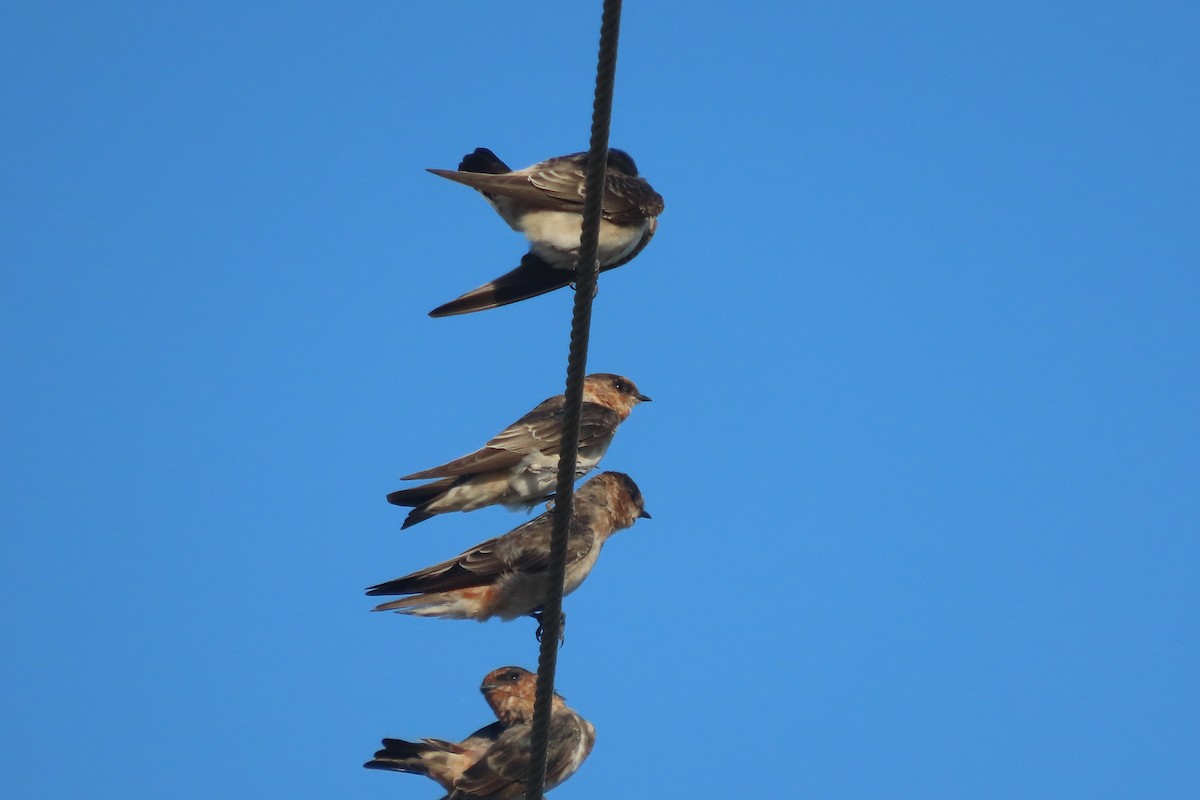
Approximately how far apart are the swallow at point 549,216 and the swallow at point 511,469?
974mm

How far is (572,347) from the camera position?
5.30 m

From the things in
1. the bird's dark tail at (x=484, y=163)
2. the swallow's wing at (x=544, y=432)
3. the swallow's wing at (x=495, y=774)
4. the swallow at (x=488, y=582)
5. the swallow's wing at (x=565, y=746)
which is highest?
the bird's dark tail at (x=484, y=163)

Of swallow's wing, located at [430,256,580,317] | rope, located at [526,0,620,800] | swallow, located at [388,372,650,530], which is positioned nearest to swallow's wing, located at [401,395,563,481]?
swallow, located at [388,372,650,530]

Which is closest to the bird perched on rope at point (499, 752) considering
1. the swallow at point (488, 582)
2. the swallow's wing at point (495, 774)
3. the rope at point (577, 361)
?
the swallow's wing at point (495, 774)

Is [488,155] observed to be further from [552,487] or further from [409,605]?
[409,605]

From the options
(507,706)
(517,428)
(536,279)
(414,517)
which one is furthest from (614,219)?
(507,706)

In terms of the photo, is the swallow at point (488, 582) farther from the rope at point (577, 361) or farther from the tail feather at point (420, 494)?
the rope at point (577, 361)

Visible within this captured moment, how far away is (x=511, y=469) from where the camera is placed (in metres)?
9.39

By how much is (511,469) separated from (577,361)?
4.17 m

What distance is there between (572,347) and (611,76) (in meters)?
1.09

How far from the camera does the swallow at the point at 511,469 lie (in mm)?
9102

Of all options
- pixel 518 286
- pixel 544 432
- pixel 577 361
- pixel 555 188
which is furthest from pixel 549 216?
pixel 577 361

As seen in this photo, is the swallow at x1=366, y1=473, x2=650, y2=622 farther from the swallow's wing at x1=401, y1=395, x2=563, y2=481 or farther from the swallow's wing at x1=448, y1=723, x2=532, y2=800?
the swallow's wing at x1=448, y1=723, x2=532, y2=800

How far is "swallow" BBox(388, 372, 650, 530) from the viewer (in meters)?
9.10
